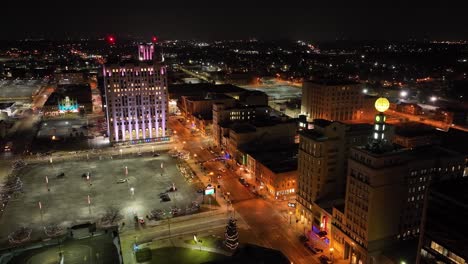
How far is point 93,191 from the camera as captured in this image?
10269cm

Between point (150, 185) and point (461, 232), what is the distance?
7720cm

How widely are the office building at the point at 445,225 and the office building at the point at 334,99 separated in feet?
361

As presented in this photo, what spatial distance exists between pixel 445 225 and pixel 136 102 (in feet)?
375

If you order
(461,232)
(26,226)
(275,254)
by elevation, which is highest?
(461,232)

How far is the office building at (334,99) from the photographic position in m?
164

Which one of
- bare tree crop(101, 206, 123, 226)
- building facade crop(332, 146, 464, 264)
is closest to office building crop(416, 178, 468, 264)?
building facade crop(332, 146, 464, 264)

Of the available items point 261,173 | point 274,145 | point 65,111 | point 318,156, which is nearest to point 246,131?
point 274,145

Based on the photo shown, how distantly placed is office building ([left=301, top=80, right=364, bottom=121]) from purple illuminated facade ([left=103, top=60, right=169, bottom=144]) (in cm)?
6670

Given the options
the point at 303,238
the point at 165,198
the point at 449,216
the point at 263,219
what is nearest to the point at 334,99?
the point at 263,219

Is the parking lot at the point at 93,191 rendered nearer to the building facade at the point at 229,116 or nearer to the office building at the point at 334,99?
the building facade at the point at 229,116

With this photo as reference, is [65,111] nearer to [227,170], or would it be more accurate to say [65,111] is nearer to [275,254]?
[227,170]

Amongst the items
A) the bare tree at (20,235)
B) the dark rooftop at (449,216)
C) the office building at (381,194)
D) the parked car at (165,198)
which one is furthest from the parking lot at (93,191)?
the dark rooftop at (449,216)

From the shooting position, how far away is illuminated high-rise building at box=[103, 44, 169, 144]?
13862 centimetres

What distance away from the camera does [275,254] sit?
62.6 metres
